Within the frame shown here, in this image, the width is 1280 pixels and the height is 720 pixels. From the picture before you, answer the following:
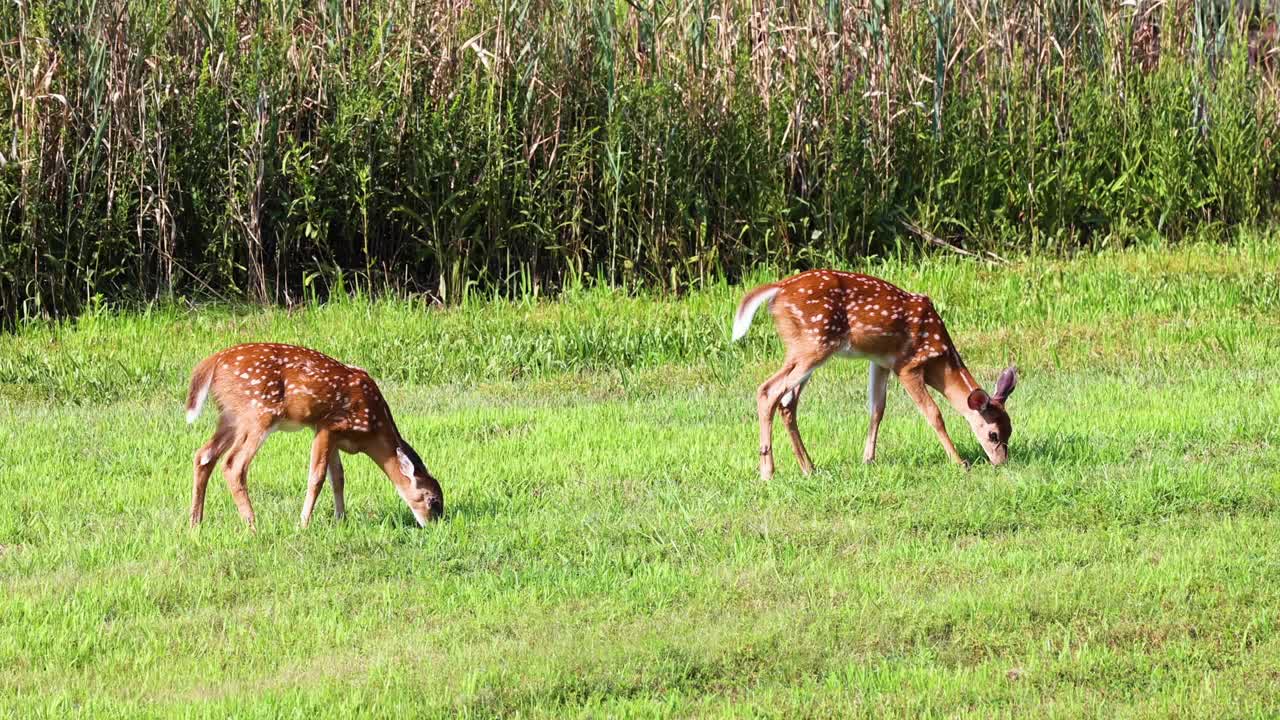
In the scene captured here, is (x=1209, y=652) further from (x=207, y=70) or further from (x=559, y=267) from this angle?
(x=207, y=70)

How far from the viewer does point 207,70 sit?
46.5ft

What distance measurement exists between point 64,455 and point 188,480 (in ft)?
3.49

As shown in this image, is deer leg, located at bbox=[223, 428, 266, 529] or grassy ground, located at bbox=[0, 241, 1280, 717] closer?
grassy ground, located at bbox=[0, 241, 1280, 717]

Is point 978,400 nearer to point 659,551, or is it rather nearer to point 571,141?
point 659,551

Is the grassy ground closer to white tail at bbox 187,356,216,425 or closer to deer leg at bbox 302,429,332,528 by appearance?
deer leg at bbox 302,429,332,528

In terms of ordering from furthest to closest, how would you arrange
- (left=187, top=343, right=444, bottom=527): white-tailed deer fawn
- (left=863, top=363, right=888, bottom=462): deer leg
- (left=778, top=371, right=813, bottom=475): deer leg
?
1. (left=863, top=363, right=888, bottom=462): deer leg
2. (left=778, top=371, right=813, bottom=475): deer leg
3. (left=187, top=343, right=444, bottom=527): white-tailed deer fawn

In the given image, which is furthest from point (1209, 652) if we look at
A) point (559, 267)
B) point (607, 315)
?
point (559, 267)

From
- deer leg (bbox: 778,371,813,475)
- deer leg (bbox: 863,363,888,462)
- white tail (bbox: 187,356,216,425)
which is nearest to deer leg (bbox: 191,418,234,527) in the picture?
white tail (bbox: 187,356,216,425)

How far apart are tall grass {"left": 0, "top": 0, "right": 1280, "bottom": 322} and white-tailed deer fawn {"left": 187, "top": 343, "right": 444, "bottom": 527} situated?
238 inches

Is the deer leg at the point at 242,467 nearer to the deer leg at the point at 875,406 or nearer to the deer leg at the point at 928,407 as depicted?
the deer leg at the point at 875,406

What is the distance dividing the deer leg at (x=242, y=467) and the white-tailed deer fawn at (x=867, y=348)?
2.40m

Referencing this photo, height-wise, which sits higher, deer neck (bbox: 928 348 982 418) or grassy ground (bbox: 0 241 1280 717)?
deer neck (bbox: 928 348 982 418)

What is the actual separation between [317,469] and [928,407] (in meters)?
3.12

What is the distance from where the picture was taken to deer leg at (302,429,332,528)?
814cm
